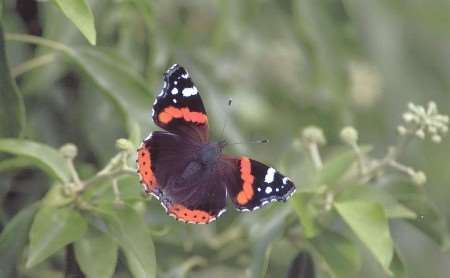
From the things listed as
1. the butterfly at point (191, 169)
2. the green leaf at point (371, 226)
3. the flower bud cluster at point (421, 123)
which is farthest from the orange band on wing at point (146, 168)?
the flower bud cluster at point (421, 123)

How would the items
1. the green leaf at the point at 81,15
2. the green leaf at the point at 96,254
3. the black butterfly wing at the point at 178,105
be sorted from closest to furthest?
the green leaf at the point at 81,15 < the green leaf at the point at 96,254 < the black butterfly wing at the point at 178,105

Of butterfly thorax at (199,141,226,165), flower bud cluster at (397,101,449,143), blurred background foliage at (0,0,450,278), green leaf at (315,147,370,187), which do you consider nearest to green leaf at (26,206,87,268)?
blurred background foliage at (0,0,450,278)

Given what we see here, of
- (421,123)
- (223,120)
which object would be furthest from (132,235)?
(223,120)

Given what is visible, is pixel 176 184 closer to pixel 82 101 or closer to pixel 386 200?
pixel 386 200

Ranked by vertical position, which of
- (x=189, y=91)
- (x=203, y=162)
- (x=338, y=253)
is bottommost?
(x=338, y=253)

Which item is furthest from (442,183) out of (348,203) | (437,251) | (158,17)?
(348,203)

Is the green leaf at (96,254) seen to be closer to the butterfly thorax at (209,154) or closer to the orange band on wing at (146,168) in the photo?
the orange band on wing at (146,168)

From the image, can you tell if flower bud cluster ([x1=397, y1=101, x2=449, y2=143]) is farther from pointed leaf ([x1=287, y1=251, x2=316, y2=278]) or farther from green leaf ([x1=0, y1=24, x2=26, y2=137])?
green leaf ([x1=0, y1=24, x2=26, y2=137])

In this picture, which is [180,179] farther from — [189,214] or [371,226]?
[371,226]
